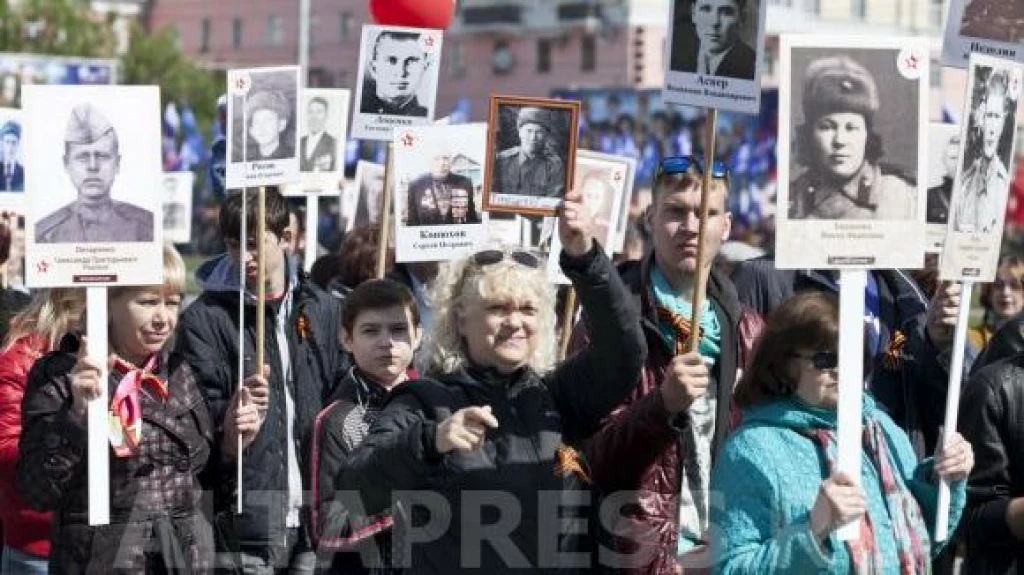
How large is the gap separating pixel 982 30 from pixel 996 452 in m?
1.40

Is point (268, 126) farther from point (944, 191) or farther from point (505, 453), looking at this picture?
point (505, 453)

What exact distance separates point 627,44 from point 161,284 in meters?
65.2

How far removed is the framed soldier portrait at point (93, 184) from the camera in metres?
5.84

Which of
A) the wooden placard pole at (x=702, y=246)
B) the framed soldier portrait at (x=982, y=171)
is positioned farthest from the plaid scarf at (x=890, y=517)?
the framed soldier portrait at (x=982, y=171)

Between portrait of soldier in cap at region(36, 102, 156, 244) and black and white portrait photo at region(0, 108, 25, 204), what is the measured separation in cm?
Answer: 361

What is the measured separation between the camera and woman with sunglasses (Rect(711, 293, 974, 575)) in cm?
452

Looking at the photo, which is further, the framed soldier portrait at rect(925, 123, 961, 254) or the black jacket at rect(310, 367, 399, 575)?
the framed soldier portrait at rect(925, 123, 961, 254)

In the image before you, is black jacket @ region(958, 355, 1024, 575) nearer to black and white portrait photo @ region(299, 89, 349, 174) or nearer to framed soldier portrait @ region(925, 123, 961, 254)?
framed soldier portrait @ region(925, 123, 961, 254)

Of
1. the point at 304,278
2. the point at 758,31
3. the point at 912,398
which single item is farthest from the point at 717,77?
the point at 304,278

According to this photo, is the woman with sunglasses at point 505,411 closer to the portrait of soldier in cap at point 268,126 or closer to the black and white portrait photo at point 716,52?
the black and white portrait photo at point 716,52

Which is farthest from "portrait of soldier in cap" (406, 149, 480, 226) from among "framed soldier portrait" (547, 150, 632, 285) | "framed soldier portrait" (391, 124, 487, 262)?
"framed soldier portrait" (547, 150, 632, 285)

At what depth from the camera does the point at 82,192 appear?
5.93 metres

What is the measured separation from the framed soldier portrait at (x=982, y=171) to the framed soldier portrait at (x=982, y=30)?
79 centimetres

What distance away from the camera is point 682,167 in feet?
19.3
